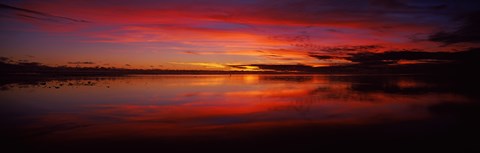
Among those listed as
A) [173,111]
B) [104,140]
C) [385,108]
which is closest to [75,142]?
[104,140]

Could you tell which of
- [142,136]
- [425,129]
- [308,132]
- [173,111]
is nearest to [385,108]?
[425,129]

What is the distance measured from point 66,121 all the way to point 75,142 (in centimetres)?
410

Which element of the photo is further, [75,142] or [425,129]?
[425,129]

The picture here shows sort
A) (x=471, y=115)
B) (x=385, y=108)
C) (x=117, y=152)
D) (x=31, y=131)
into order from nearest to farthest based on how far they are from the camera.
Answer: (x=117, y=152), (x=31, y=131), (x=471, y=115), (x=385, y=108)

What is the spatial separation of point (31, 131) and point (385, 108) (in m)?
15.7

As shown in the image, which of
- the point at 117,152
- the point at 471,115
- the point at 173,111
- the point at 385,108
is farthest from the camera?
the point at 385,108

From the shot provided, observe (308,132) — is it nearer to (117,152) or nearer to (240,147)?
(240,147)

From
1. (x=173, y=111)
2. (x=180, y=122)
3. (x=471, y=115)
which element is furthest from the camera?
(x=173, y=111)

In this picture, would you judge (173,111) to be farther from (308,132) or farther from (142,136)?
(308,132)

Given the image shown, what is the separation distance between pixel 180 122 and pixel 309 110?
6.65m

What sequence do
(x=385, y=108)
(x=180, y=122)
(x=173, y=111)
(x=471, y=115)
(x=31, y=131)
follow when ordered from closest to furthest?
1. (x=31, y=131)
2. (x=180, y=122)
3. (x=471, y=115)
4. (x=173, y=111)
5. (x=385, y=108)

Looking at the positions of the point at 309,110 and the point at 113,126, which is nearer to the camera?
the point at 113,126

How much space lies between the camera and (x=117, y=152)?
8141 millimetres

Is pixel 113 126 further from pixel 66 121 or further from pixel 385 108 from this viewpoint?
pixel 385 108
